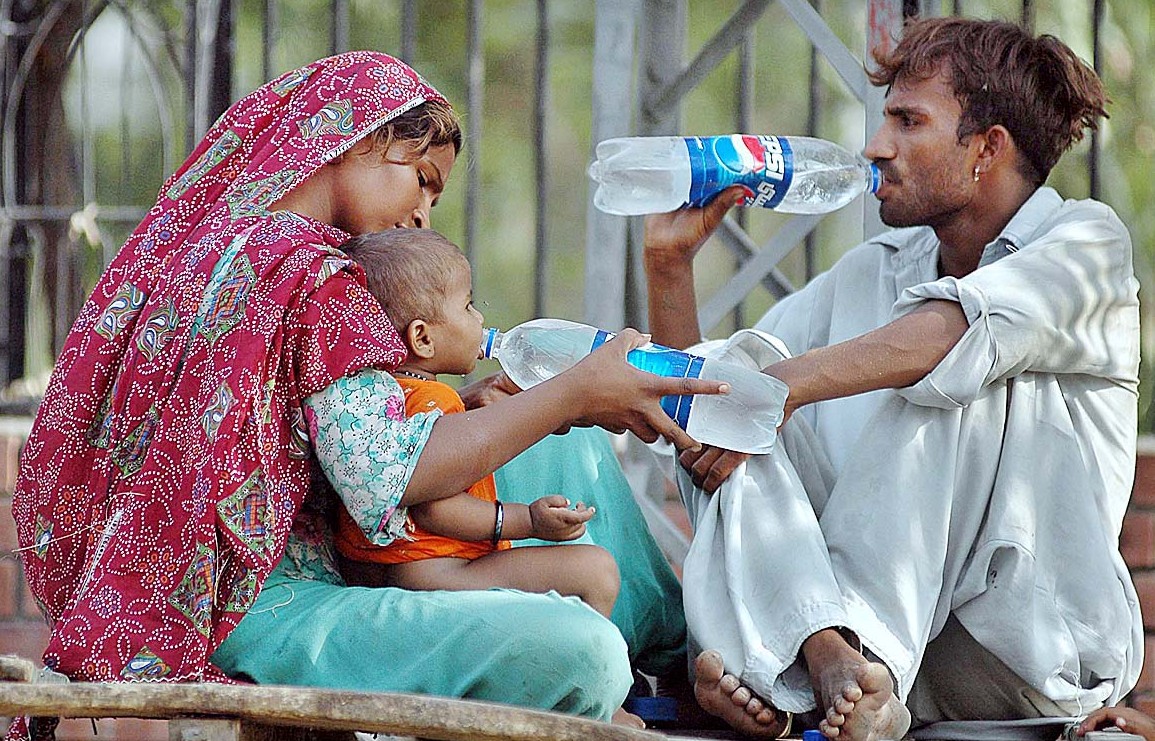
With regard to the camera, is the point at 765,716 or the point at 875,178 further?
the point at 875,178

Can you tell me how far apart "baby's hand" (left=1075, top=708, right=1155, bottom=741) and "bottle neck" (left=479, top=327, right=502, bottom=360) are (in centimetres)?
99

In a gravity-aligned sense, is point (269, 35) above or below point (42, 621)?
above

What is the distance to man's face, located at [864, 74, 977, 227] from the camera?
2605 millimetres

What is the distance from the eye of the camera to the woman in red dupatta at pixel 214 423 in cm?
180

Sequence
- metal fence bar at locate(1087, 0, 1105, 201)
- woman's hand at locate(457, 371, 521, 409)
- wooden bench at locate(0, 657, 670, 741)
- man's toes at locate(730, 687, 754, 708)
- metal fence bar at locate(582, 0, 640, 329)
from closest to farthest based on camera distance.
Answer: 1. wooden bench at locate(0, 657, 670, 741)
2. man's toes at locate(730, 687, 754, 708)
3. woman's hand at locate(457, 371, 521, 409)
4. metal fence bar at locate(582, 0, 640, 329)
5. metal fence bar at locate(1087, 0, 1105, 201)

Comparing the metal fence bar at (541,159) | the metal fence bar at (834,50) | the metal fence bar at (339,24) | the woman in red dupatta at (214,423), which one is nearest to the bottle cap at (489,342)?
the woman in red dupatta at (214,423)

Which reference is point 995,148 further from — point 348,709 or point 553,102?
point 553,102

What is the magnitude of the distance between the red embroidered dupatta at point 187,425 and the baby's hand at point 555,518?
282mm

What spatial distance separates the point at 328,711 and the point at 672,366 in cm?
86

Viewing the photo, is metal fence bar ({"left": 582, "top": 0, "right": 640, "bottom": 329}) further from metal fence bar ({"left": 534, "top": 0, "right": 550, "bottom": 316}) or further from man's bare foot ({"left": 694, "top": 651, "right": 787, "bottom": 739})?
man's bare foot ({"left": 694, "top": 651, "right": 787, "bottom": 739})

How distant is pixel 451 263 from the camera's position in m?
2.02

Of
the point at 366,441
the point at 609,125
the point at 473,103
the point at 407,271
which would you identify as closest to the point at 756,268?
the point at 609,125

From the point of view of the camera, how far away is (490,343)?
221 cm

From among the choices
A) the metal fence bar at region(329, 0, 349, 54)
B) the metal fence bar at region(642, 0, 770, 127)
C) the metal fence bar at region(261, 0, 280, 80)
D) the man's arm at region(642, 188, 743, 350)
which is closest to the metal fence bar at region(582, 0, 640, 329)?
the metal fence bar at region(642, 0, 770, 127)
